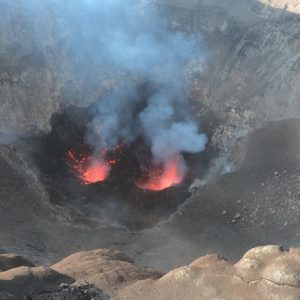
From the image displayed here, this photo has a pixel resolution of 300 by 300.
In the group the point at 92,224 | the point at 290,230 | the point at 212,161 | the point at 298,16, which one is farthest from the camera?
the point at 298,16

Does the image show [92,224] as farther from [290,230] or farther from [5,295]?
[5,295]

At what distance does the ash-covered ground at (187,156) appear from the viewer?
875 inches

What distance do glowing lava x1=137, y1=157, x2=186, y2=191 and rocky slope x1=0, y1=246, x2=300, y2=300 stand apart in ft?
51.3

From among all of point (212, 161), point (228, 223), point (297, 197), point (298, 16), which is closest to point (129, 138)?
point (212, 161)

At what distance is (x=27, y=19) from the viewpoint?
28312mm

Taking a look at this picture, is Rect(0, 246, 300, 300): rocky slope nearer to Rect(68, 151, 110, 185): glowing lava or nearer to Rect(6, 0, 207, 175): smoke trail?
Rect(68, 151, 110, 185): glowing lava

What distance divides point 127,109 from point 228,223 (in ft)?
38.7

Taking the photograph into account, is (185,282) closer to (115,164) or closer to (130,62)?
(115,164)

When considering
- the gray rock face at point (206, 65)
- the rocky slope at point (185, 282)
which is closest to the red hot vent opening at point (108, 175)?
the gray rock face at point (206, 65)

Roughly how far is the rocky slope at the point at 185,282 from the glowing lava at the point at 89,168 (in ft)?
51.7

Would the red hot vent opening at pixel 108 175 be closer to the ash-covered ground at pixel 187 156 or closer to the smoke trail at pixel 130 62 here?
the ash-covered ground at pixel 187 156

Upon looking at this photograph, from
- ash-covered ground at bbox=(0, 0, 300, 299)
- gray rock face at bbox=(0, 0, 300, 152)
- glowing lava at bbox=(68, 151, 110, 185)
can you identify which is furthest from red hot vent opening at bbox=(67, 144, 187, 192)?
gray rock face at bbox=(0, 0, 300, 152)

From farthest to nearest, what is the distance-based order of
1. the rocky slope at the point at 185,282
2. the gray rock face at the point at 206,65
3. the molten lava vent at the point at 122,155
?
the gray rock face at the point at 206,65 < the molten lava vent at the point at 122,155 < the rocky slope at the point at 185,282

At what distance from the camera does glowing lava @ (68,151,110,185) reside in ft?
91.7
